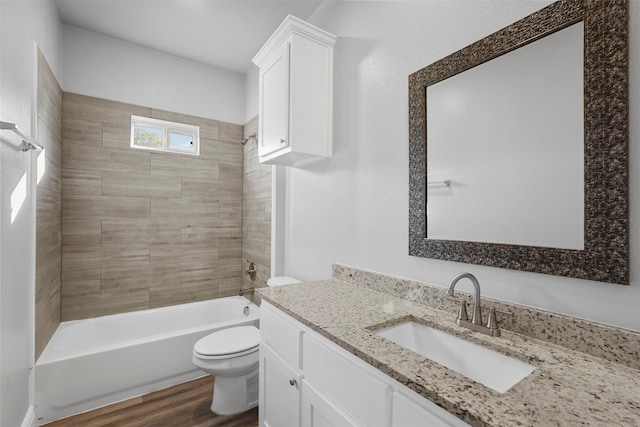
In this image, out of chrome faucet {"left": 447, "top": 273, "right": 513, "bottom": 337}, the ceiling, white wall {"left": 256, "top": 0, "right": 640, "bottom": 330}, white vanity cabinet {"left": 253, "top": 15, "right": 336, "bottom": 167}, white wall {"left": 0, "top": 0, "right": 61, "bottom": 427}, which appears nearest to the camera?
white wall {"left": 256, "top": 0, "right": 640, "bottom": 330}

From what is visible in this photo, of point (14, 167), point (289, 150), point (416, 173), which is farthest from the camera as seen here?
point (289, 150)

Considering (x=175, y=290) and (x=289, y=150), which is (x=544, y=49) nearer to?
(x=289, y=150)

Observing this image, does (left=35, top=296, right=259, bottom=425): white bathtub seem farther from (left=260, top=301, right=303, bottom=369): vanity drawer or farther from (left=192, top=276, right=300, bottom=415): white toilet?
(left=260, top=301, right=303, bottom=369): vanity drawer

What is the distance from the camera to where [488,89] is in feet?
3.76

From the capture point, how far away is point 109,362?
2.07 metres

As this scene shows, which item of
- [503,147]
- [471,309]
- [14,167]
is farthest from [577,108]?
[14,167]

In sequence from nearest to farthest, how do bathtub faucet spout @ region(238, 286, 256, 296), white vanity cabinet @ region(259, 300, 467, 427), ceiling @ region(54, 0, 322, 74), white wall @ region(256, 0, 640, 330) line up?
white vanity cabinet @ region(259, 300, 467, 427), white wall @ region(256, 0, 640, 330), ceiling @ region(54, 0, 322, 74), bathtub faucet spout @ region(238, 286, 256, 296)

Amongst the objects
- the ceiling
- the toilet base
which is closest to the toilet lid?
the toilet base

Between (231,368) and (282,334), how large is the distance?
83 centimetres

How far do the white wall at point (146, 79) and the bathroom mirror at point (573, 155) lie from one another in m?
2.70

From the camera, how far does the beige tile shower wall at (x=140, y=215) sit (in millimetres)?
2609

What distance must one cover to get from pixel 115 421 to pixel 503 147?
2694 millimetres

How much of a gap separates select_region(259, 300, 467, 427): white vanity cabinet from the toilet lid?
0.51 m

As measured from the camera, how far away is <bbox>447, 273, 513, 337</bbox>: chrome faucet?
1.01 meters
